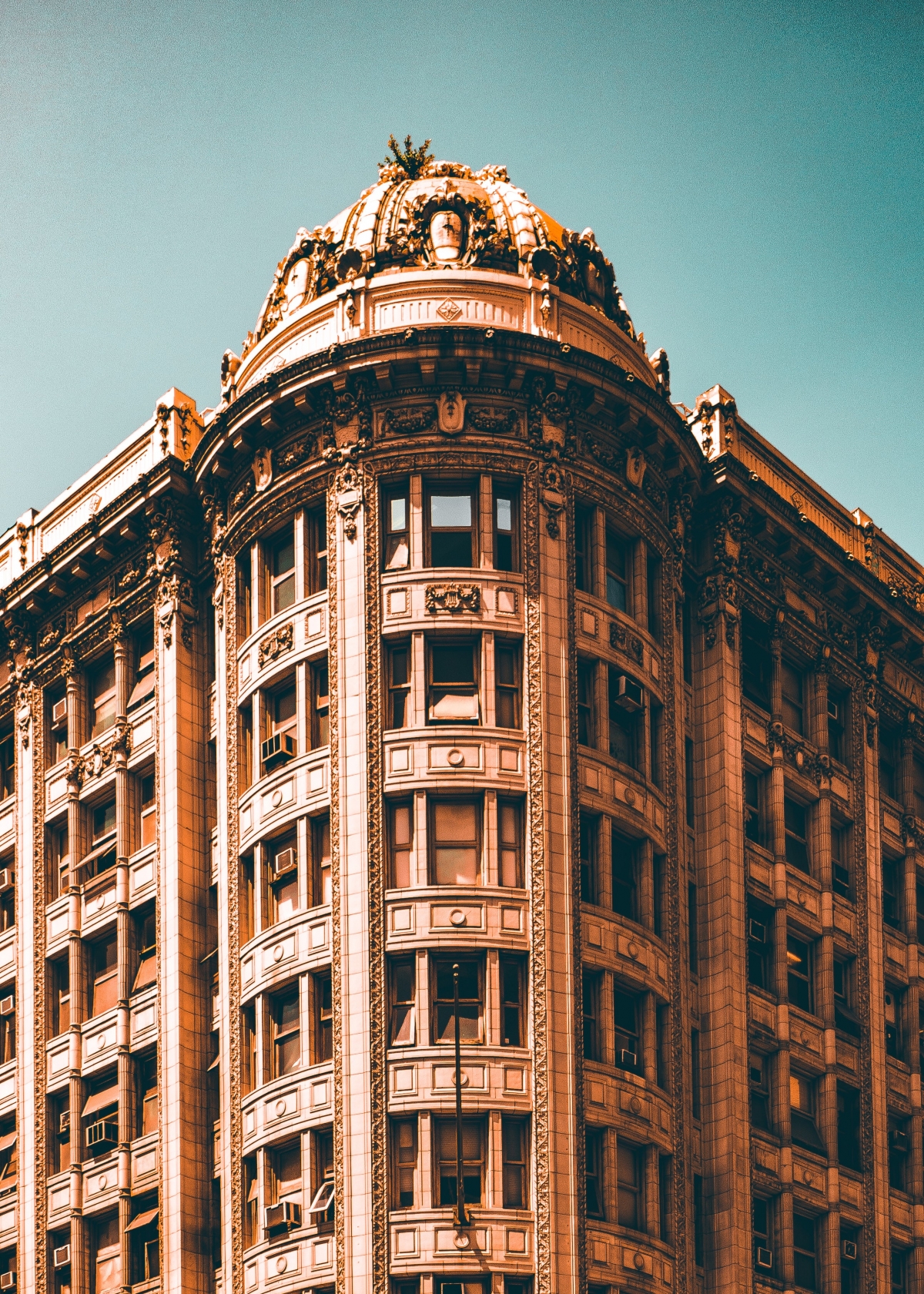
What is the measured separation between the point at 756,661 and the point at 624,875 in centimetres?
1129

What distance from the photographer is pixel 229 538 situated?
221 feet

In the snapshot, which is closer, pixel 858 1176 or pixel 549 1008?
pixel 549 1008

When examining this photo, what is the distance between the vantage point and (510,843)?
60656 millimetres

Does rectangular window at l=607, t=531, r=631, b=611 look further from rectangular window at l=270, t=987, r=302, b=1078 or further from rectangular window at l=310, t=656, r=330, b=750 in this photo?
rectangular window at l=270, t=987, r=302, b=1078

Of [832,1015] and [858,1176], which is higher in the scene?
[832,1015]

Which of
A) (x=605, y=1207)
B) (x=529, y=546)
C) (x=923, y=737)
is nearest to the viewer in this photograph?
(x=605, y=1207)

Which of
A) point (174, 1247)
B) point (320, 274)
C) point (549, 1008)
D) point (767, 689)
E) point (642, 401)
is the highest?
point (320, 274)

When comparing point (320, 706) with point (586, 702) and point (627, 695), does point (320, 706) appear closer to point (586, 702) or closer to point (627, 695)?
point (586, 702)

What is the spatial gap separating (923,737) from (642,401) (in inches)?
756

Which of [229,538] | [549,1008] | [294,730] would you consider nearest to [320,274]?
[229,538]

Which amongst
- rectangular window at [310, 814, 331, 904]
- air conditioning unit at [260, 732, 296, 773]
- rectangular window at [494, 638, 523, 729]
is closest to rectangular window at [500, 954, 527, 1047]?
rectangular window at [310, 814, 331, 904]

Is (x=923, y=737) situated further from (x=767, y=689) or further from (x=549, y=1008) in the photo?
(x=549, y=1008)

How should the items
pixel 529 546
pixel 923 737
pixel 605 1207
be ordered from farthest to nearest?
pixel 923 737 → pixel 529 546 → pixel 605 1207

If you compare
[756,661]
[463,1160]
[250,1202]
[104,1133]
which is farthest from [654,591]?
[104,1133]
